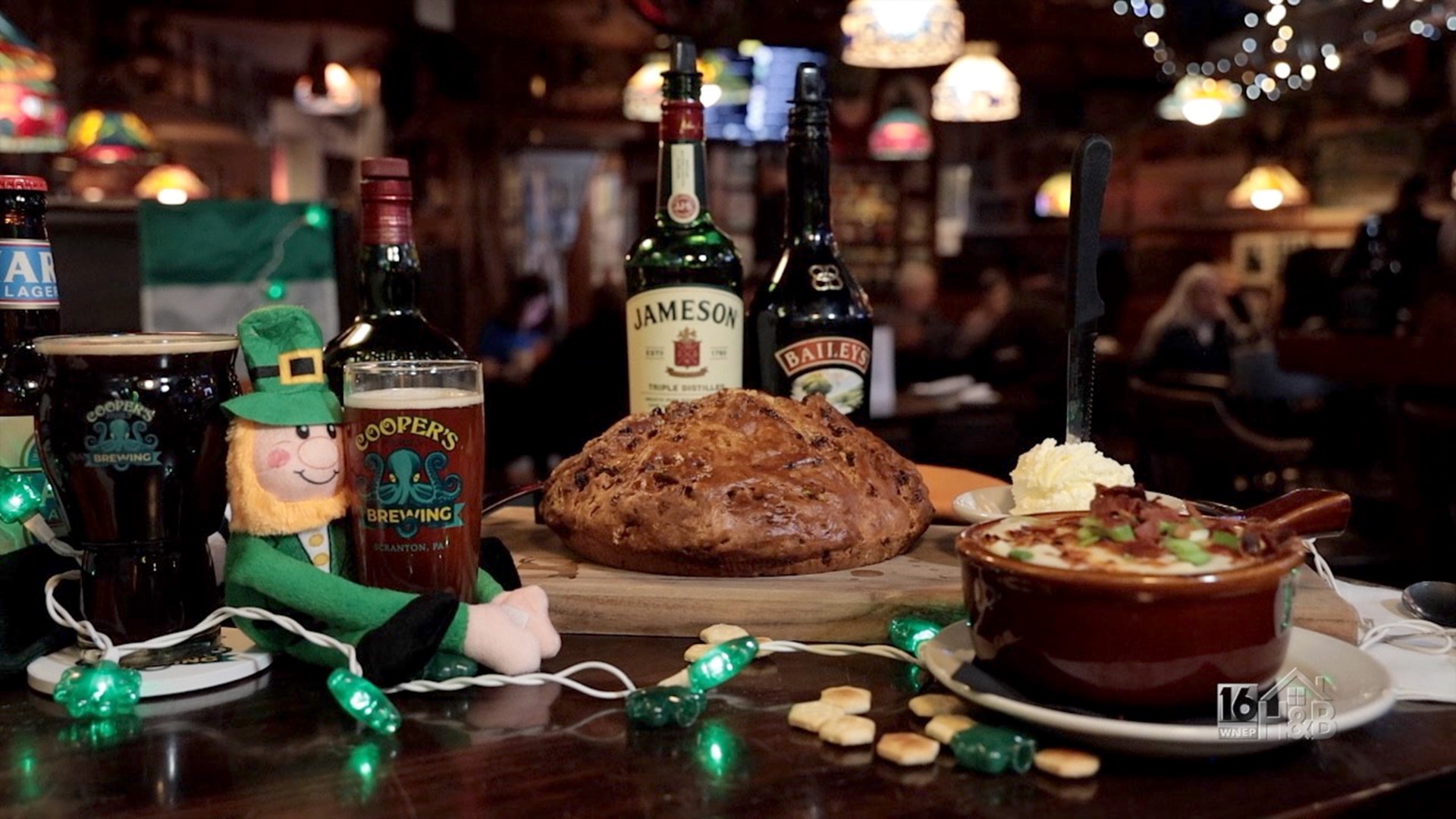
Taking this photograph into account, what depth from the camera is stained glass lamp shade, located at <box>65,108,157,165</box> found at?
283 inches

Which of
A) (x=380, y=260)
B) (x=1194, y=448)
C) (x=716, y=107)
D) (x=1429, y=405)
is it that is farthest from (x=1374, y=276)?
(x=380, y=260)

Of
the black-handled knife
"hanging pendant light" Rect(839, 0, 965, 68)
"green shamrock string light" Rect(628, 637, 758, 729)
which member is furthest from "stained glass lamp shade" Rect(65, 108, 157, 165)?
"green shamrock string light" Rect(628, 637, 758, 729)

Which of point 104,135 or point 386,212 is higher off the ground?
point 104,135

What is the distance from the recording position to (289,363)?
103 cm

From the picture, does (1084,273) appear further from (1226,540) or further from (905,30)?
(905,30)

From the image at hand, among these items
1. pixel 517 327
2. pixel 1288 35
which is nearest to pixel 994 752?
pixel 1288 35

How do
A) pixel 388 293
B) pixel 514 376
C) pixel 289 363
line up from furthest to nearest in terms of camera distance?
pixel 514 376 < pixel 388 293 < pixel 289 363

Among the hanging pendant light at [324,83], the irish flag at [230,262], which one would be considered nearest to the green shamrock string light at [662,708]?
the irish flag at [230,262]

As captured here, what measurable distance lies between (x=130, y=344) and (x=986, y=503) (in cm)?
84

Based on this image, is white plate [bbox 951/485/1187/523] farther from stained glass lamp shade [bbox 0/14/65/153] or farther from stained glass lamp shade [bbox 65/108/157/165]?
stained glass lamp shade [bbox 65/108/157/165]

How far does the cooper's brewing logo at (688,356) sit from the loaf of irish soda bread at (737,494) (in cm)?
13

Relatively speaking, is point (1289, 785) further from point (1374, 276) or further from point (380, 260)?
point (1374, 276)

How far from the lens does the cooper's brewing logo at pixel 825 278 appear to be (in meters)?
1.59

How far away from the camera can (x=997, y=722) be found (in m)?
0.88
